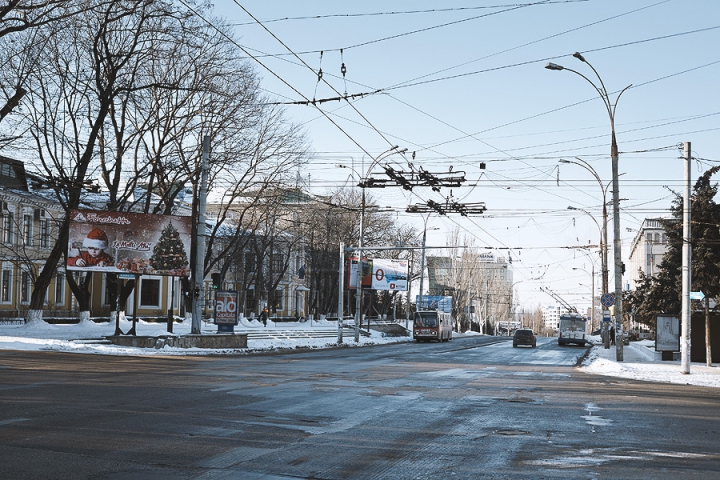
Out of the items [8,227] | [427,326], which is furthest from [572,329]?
[8,227]

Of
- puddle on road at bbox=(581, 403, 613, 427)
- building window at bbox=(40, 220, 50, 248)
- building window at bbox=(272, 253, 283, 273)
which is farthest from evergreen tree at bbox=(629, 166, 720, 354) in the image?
building window at bbox=(272, 253, 283, 273)

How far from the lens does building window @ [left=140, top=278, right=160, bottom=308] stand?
69.1 metres

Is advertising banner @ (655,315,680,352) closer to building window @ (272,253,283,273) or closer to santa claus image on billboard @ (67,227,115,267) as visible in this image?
santa claus image on billboard @ (67,227,115,267)

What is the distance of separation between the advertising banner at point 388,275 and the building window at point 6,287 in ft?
99.1

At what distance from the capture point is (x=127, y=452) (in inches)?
362

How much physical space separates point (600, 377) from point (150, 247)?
21.2 m

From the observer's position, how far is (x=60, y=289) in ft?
200

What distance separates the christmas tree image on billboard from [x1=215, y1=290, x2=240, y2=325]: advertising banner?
2.75 meters

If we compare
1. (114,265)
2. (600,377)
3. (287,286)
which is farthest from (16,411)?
(287,286)

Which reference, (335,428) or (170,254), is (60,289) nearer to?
(170,254)

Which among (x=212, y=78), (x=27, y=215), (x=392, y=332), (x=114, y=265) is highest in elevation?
(x=212, y=78)

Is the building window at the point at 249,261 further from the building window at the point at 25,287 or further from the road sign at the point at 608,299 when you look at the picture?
the road sign at the point at 608,299

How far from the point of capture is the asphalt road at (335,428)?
8719 millimetres

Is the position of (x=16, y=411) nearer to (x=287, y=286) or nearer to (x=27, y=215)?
(x=27, y=215)
